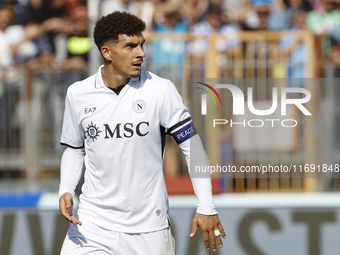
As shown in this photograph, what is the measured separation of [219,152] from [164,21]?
2.84 meters

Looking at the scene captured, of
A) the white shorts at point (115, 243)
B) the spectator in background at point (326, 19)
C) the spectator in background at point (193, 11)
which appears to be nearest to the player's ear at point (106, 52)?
the white shorts at point (115, 243)

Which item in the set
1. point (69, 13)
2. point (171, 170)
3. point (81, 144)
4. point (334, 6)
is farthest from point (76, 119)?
point (334, 6)

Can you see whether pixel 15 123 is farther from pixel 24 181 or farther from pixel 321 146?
pixel 321 146

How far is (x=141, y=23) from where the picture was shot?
11.6ft

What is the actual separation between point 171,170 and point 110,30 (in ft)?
9.89

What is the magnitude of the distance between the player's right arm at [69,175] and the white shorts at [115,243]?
0.61 ft

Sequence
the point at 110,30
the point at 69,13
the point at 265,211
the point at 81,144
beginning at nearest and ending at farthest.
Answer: the point at 110,30 → the point at 81,144 → the point at 265,211 → the point at 69,13

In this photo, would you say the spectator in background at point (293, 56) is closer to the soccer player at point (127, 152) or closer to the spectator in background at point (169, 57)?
the spectator in background at point (169, 57)

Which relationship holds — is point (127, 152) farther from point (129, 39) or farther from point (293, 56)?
point (293, 56)

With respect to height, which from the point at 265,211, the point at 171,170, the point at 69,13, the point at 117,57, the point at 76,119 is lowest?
the point at 265,211

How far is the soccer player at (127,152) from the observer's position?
3482 mm

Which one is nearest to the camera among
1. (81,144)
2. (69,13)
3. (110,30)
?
(110,30)

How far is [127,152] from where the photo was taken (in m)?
3.47

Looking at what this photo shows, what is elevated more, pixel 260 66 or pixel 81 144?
pixel 260 66
